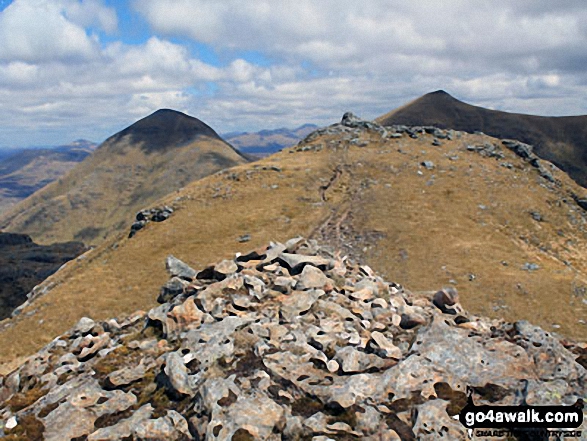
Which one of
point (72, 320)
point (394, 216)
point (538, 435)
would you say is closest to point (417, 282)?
point (394, 216)

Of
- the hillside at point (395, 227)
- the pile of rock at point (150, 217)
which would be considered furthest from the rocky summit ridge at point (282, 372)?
the pile of rock at point (150, 217)

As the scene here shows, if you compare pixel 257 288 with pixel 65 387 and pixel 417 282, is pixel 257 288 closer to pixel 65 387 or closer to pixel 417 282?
pixel 65 387

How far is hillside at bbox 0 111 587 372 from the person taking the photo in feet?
158

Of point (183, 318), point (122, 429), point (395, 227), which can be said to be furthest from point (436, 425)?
point (395, 227)

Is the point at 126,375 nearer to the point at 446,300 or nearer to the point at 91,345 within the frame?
the point at 91,345

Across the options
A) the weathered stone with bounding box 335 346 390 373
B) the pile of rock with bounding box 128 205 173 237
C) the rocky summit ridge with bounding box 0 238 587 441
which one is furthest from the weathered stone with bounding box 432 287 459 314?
the pile of rock with bounding box 128 205 173 237

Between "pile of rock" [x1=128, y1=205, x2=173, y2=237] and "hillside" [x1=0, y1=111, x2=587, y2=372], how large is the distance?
2083 millimetres

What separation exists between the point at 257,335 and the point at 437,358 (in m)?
8.19

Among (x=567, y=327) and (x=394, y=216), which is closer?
(x=567, y=327)

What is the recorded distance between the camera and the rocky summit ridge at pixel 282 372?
14.2 meters

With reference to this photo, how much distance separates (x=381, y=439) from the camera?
13.3 meters

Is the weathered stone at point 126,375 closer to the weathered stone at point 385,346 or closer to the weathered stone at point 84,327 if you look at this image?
the weathered stone at point 84,327

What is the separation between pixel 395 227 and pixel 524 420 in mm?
53760

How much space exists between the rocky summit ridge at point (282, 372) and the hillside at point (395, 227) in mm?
26575
